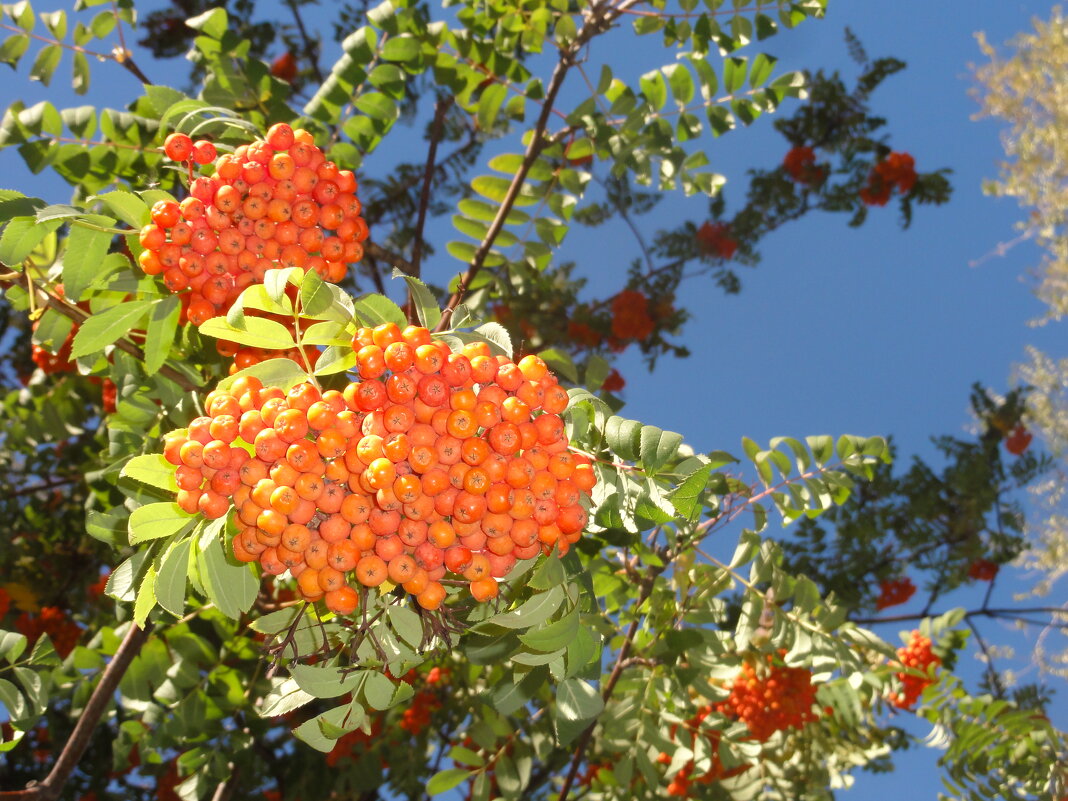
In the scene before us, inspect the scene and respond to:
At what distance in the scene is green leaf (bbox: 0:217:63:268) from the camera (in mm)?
1145

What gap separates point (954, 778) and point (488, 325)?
2.07m

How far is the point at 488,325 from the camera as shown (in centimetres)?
113

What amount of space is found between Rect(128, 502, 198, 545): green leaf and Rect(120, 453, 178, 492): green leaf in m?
0.03

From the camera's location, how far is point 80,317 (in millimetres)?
1450

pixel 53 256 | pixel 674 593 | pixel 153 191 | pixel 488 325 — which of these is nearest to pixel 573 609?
pixel 488 325

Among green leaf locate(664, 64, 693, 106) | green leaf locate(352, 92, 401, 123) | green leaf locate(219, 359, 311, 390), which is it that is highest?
green leaf locate(664, 64, 693, 106)

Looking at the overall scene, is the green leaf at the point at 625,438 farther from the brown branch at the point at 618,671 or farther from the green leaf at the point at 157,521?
the brown branch at the point at 618,671

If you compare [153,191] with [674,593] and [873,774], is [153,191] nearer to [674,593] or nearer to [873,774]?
[674,593]

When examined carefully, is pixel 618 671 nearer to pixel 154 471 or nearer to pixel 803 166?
pixel 154 471

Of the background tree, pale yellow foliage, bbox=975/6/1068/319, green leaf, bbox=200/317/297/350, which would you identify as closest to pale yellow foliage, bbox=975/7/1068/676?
pale yellow foliage, bbox=975/6/1068/319

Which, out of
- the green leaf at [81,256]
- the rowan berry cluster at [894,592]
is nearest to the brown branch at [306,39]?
the green leaf at [81,256]

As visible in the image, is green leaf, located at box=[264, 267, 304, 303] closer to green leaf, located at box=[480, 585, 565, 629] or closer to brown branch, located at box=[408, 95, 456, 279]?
green leaf, located at box=[480, 585, 565, 629]

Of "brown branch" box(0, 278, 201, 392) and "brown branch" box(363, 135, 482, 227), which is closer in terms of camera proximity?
"brown branch" box(0, 278, 201, 392)

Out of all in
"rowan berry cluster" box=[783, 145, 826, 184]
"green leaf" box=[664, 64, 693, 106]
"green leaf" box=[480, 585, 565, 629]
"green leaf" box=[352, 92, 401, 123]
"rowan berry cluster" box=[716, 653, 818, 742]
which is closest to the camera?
→ "green leaf" box=[480, 585, 565, 629]
